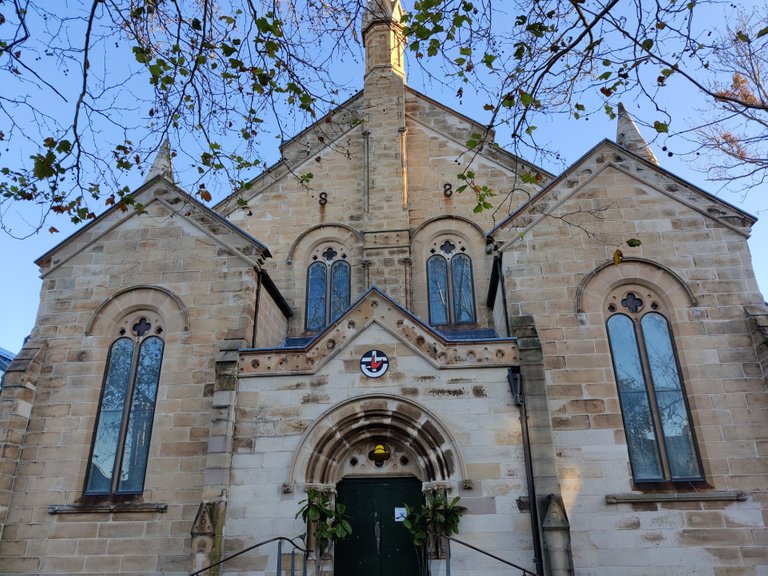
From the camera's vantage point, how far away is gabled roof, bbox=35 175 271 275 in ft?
48.4

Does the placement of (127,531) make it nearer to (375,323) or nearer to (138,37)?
(375,323)

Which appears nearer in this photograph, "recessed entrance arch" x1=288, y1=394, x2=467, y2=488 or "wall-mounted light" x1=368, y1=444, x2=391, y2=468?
"recessed entrance arch" x1=288, y1=394, x2=467, y2=488

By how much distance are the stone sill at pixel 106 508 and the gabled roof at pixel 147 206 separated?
557 centimetres

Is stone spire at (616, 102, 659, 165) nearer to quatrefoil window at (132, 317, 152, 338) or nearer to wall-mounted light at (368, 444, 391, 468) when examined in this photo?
wall-mounted light at (368, 444, 391, 468)

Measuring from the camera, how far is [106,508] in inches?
489

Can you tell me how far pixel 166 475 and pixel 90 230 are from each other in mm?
6485

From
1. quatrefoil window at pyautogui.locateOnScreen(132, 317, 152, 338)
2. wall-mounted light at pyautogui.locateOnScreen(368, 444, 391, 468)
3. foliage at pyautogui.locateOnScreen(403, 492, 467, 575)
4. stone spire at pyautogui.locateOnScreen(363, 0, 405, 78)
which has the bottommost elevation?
foliage at pyautogui.locateOnScreen(403, 492, 467, 575)

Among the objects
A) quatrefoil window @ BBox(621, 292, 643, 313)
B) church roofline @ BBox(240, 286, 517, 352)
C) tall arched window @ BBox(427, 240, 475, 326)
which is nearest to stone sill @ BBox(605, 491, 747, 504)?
church roofline @ BBox(240, 286, 517, 352)

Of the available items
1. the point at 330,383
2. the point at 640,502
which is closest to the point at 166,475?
the point at 330,383

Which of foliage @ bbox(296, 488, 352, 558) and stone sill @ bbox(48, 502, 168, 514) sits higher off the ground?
stone sill @ bbox(48, 502, 168, 514)

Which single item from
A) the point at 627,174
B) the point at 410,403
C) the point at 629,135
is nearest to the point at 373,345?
the point at 410,403

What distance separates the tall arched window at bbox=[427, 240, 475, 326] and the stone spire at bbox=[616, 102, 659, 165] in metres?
5.90

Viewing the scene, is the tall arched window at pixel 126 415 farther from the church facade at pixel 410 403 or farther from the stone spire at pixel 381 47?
the stone spire at pixel 381 47

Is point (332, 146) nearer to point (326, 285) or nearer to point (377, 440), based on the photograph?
point (326, 285)
